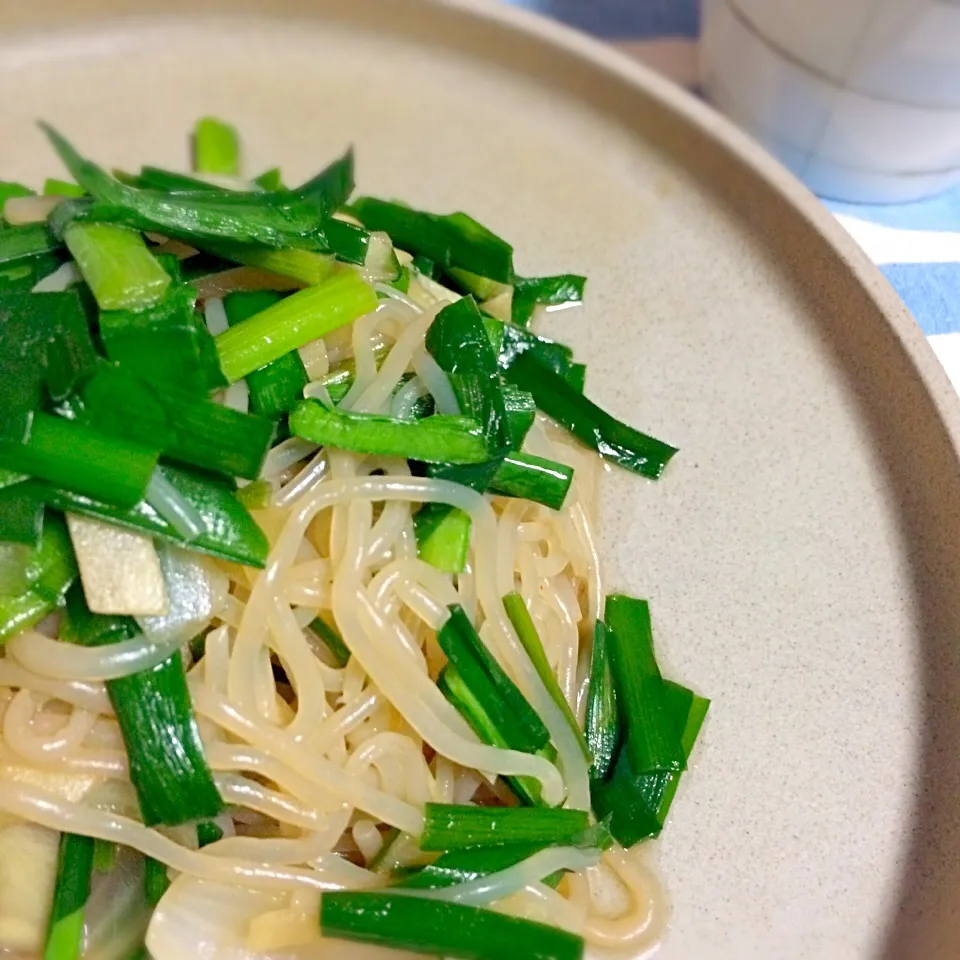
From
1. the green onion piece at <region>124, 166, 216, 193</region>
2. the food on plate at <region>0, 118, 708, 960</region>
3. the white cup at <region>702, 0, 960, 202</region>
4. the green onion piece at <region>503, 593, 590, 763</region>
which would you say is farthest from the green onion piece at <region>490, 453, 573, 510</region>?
the white cup at <region>702, 0, 960, 202</region>

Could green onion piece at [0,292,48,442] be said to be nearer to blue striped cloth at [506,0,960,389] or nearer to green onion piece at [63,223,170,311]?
green onion piece at [63,223,170,311]

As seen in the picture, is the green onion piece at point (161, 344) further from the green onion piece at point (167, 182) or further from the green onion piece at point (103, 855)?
the green onion piece at point (103, 855)

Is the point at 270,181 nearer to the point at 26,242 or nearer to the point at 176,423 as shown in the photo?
the point at 26,242

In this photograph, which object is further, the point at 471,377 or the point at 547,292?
the point at 547,292

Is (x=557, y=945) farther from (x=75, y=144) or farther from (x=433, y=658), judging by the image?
(x=75, y=144)

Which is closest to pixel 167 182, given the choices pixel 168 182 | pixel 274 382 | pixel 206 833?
pixel 168 182

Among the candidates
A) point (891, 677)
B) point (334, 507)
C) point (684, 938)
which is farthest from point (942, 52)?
point (684, 938)
